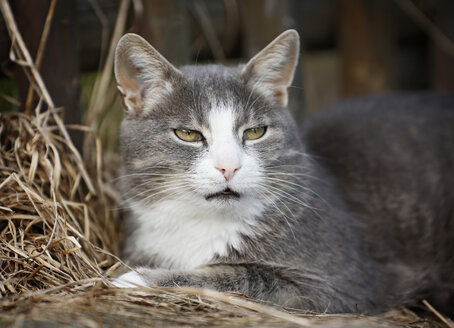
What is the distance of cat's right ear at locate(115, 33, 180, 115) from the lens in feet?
7.82

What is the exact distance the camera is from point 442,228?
3125 mm

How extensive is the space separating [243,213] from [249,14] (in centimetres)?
211

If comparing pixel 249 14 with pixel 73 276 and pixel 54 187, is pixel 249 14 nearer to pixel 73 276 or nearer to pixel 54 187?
pixel 54 187

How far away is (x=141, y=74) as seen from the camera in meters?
2.50

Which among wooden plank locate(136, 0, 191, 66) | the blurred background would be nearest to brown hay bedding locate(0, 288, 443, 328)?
the blurred background

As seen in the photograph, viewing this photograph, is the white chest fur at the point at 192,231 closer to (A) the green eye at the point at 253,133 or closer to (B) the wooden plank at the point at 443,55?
(A) the green eye at the point at 253,133

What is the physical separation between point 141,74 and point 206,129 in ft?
1.63

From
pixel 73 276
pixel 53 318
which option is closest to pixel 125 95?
pixel 73 276

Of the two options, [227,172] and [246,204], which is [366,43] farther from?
[227,172]

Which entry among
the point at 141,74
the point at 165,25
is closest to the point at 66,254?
the point at 141,74

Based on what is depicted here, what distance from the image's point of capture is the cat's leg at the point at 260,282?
7.16ft

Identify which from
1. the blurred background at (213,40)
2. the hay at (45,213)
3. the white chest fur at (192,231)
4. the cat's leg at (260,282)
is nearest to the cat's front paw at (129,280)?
the cat's leg at (260,282)

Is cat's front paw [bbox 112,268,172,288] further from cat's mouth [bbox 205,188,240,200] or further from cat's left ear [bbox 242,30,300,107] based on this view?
cat's left ear [bbox 242,30,300,107]

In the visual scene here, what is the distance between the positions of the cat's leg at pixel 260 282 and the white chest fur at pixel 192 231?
0.37ft
